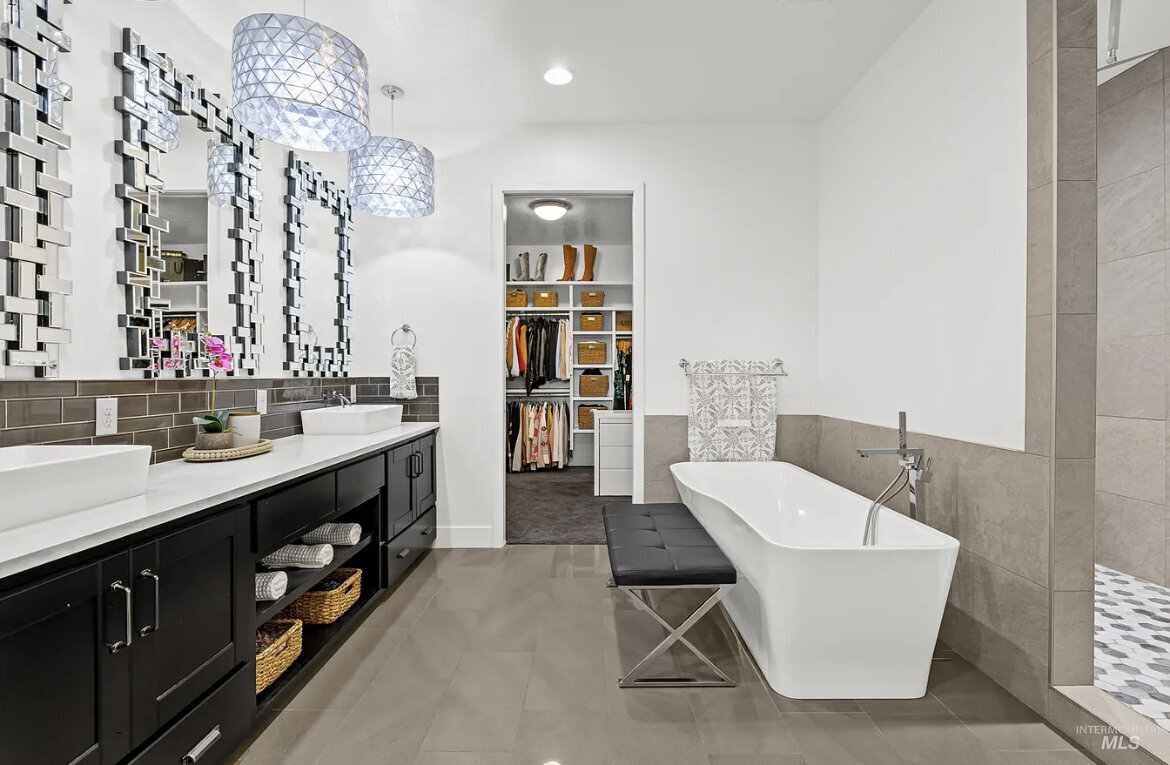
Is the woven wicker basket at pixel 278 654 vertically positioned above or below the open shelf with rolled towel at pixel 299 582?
below

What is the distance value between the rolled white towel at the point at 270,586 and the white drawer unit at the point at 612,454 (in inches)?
125

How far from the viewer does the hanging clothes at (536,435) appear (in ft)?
19.6

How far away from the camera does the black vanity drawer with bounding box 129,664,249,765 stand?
1.30 metres

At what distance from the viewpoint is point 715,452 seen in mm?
3438

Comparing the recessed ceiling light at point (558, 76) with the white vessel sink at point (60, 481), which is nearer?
the white vessel sink at point (60, 481)

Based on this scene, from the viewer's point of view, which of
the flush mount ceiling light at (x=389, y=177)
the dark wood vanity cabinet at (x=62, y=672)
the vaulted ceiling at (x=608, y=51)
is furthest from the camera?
the flush mount ceiling light at (x=389, y=177)

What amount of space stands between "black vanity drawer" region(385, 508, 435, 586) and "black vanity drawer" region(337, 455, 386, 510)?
369 millimetres

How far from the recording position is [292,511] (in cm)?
185

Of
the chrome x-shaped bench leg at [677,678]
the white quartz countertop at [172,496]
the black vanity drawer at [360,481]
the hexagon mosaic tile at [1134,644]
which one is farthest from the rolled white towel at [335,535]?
the hexagon mosaic tile at [1134,644]

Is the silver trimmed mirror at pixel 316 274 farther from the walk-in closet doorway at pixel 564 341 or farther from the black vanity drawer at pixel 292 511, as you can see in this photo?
the walk-in closet doorway at pixel 564 341

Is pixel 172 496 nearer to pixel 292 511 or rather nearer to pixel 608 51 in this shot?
pixel 292 511

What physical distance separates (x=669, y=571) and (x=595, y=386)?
412cm

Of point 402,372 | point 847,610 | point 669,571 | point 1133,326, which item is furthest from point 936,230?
point 402,372

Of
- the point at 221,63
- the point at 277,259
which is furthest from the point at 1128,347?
the point at 221,63
